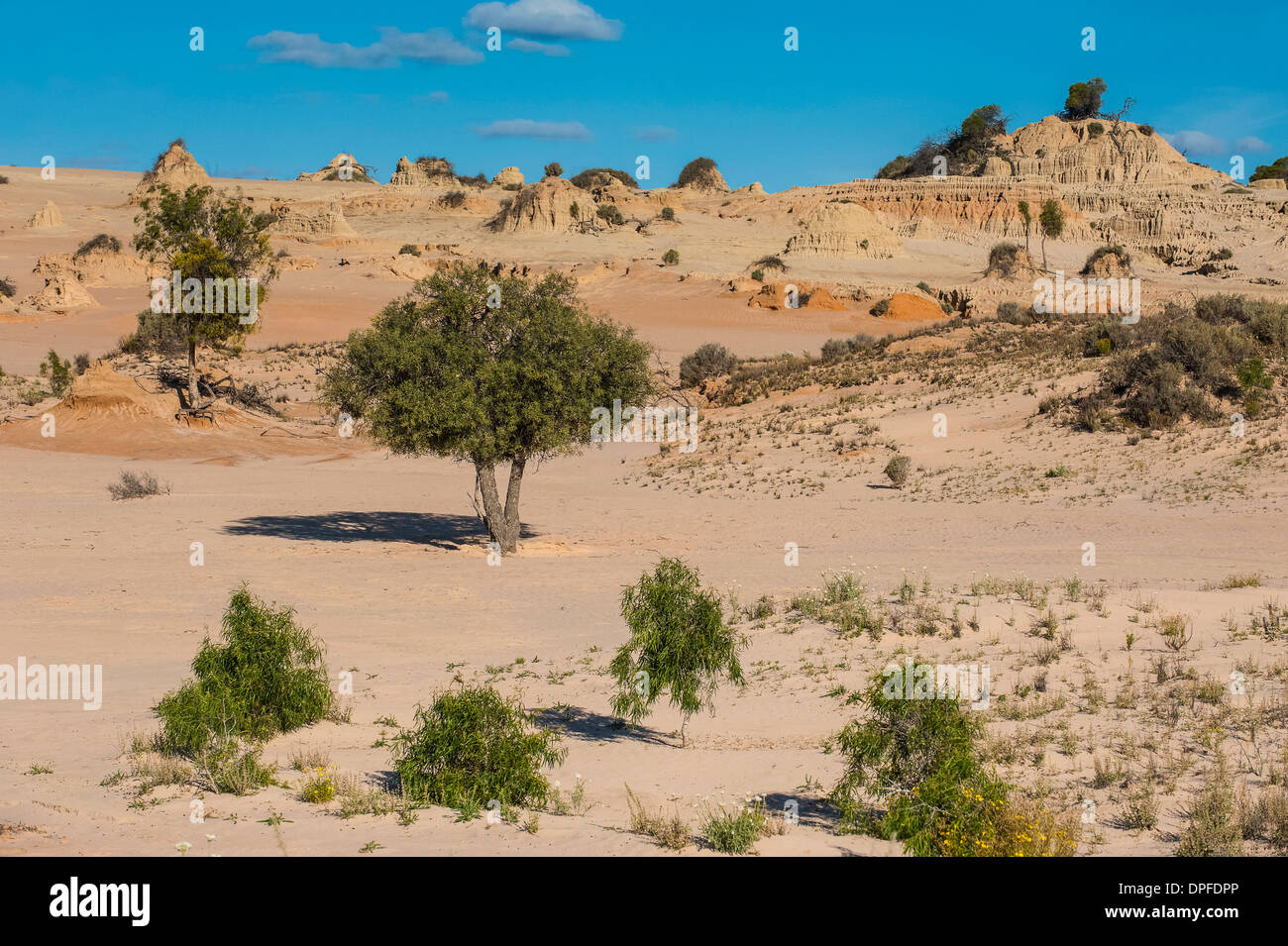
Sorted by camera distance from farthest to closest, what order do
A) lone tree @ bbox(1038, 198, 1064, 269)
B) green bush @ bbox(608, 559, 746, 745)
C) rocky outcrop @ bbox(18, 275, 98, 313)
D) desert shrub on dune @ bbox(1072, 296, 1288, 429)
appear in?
1. lone tree @ bbox(1038, 198, 1064, 269)
2. rocky outcrop @ bbox(18, 275, 98, 313)
3. desert shrub on dune @ bbox(1072, 296, 1288, 429)
4. green bush @ bbox(608, 559, 746, 745)

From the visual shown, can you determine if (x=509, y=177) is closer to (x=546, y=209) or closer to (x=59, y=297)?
(x=546, y=209)

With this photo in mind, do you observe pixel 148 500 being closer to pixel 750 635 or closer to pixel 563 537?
pixel 563 537

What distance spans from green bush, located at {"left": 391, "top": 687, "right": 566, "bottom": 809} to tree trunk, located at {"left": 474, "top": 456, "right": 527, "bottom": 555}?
438 inches

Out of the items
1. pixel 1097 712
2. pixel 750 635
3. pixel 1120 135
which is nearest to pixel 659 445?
pixel 750 635

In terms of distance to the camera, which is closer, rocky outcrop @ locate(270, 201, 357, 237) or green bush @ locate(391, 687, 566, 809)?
green bush @ locate(391, 687, 566, 809)

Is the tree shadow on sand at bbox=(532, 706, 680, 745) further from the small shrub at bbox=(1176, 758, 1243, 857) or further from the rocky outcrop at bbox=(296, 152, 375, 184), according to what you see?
the rocky outcrop at bbox=(296, 152, 375, 184)

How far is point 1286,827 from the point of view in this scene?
6.88 m

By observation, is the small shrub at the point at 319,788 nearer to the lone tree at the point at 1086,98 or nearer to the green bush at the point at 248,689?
the green bush at the point at 248,689

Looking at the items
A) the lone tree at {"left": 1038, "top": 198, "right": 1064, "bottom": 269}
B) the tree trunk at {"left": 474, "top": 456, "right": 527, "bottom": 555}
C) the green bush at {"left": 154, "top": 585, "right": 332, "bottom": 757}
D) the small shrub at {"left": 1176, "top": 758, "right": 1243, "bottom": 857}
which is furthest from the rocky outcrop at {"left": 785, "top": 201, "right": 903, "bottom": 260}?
the small shrub at {"left": 1176, "top": 758, "right": 1243, "bottom": 857}

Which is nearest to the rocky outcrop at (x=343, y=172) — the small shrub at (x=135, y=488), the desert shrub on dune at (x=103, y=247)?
the desert shrub on dune at (x=103, y=247)

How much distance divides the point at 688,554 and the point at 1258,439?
12874 millimetres

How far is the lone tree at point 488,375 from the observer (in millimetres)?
18422

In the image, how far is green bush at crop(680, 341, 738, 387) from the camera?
136 ft

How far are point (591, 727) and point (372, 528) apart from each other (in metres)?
12.8
